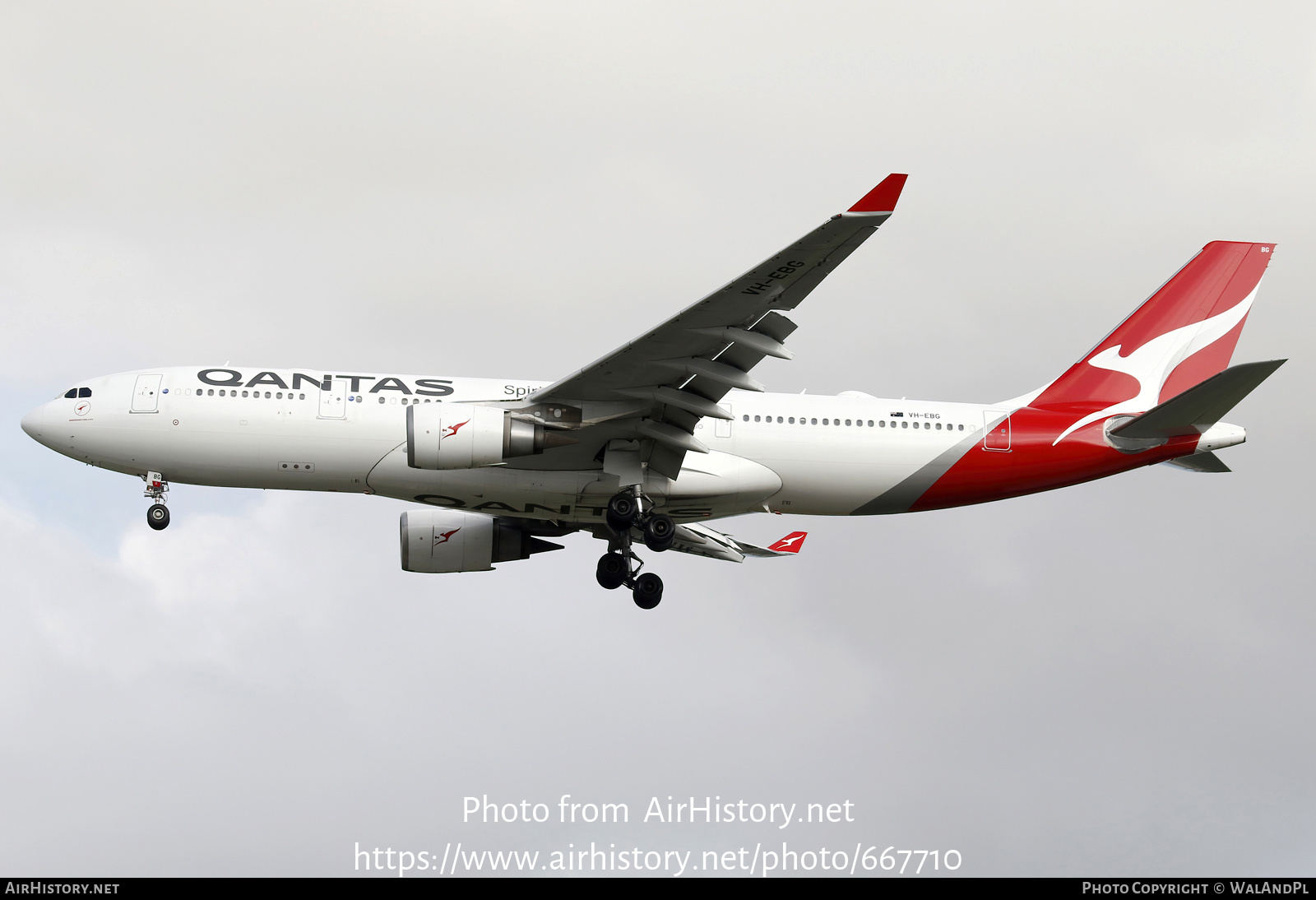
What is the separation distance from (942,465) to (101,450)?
19.1m

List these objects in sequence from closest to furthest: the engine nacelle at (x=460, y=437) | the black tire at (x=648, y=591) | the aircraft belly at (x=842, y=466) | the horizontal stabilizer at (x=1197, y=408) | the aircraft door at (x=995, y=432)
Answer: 1. the engine nacelle at (x=460, y=437)
2. the horizontal stabilizer at (x=1197, y=408)
3. the aircraft belly at (x=842, y=466)
4. the aircraft door at (x=995, y=432)
5. the black tire at (x=648, y=591)

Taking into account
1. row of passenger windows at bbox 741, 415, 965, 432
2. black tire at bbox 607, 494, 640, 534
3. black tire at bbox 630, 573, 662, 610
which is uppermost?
row of passenger windows at bbox 741, 415, 965, 432

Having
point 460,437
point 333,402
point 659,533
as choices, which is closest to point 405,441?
point 333,402

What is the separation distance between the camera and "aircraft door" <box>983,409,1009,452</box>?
2981cm

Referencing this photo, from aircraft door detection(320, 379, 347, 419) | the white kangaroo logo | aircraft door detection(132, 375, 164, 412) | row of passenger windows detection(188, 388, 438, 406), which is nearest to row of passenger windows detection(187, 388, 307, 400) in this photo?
row of passenger windows detection(188, 388, 438, 406)

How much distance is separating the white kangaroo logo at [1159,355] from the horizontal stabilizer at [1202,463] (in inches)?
63.9

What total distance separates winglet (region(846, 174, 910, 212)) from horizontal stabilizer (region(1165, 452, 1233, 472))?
13.5 metres

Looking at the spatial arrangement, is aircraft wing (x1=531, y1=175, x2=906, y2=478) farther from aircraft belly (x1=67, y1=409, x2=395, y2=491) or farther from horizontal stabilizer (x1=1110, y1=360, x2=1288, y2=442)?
horizontal stabilizer (x1=1110, y1=360, x2=1288, y2=442)

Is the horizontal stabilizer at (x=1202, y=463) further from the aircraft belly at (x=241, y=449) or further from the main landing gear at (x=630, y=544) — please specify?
the aircraft belly at (x=241, y=449)

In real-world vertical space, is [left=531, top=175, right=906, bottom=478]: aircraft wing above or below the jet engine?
above

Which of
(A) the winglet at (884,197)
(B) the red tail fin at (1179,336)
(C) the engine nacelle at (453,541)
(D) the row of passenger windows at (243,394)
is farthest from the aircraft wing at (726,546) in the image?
(A) the winglet at (884,197)

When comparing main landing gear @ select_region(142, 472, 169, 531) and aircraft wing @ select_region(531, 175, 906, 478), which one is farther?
main landing gear @ select_region(142, 472, 169, 531)

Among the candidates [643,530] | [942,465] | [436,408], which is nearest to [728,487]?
[643,530]

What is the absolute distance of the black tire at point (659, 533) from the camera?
2814 centimetres
